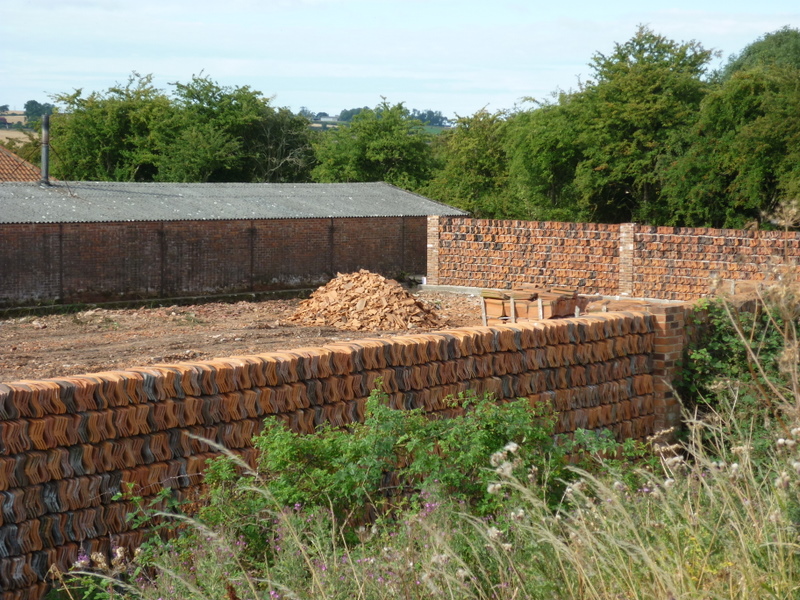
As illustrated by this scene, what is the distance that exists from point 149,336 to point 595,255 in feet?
44.2

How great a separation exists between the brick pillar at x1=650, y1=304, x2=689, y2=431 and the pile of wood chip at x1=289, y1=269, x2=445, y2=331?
11.9m

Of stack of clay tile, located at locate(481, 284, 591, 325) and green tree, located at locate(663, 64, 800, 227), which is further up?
green tree, located at locate(663, 64, 800, 227)

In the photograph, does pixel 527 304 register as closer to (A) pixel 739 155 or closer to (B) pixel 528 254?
(B) pixel 528 254

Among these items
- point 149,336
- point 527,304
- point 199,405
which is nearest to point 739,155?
point 527,304

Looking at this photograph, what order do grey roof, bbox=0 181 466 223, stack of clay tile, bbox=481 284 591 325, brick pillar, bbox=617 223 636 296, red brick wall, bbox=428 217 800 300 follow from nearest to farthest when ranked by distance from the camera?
1. stack of clay tile, bbox=481 284 591 325
2. red brick wall, bbox=428 217 800 300
3. grey roof, bbox=0 181 466 223
4. brick pillar, bbox=617 223 636 296

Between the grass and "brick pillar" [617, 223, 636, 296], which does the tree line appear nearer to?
"brick pillar" [617, 223, 636, 296]

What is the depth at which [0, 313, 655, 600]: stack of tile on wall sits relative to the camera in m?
5.48

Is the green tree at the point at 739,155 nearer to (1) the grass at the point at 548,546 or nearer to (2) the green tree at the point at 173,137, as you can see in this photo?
(2) the green tree at the point at 173,137

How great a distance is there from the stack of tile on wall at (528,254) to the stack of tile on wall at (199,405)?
18.2m

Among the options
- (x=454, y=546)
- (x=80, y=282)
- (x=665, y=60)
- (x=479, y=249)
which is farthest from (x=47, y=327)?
(x=665, y=60)

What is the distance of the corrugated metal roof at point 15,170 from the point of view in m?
37.8

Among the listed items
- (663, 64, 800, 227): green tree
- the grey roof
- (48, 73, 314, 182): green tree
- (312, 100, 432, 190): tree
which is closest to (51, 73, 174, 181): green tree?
(48, 73, 314, 182): green tree

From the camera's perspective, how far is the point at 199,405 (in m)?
6.37

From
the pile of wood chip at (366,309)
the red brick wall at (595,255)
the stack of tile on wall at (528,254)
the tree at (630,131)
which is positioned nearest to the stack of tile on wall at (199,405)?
the pile of wood chip at (366,309)
